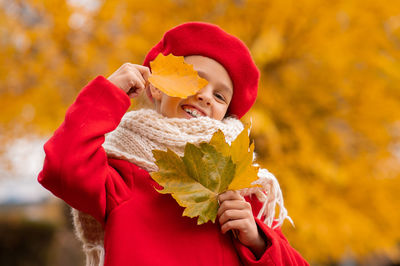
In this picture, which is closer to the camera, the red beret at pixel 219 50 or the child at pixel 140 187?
the child at pixel 140 187

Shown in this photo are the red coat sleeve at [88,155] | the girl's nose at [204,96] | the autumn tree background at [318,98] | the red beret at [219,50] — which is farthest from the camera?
the autumn tree background at [318,98]

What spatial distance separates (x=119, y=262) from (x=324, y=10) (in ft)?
10.7

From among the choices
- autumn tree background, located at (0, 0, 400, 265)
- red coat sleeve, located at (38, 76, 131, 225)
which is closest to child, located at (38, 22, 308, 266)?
red coat sleeve, located at (38, 76, 131, 225)

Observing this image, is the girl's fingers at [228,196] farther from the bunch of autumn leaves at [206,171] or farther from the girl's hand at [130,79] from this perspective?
Answer: the girl's hand at [130,79]

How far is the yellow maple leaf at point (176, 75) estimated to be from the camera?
1.28 metres

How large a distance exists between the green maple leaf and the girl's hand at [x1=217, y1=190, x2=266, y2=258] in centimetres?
2

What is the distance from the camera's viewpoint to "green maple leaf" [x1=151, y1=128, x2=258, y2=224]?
118 cm

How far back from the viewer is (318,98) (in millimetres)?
4023

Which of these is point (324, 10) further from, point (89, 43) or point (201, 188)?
point (201, 188)

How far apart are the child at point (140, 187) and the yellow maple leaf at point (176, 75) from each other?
5 cm

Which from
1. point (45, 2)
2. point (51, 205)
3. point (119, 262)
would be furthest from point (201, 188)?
point (51, 205)

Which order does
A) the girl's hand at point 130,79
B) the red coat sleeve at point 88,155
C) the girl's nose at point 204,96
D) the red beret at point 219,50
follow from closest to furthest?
the red coat sleeve at point 88,155
the girl's hand at point 130,79
the girl's nose at point 204,96
the red beret at point 219,50

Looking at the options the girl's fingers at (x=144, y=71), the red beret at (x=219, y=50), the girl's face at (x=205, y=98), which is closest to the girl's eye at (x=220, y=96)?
the girl's face at (x=205, y=98)

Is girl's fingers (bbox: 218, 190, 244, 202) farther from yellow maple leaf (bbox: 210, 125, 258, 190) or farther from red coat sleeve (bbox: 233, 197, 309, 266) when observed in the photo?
red coat sleeve (bbox: 233, 197, 309, 266)
